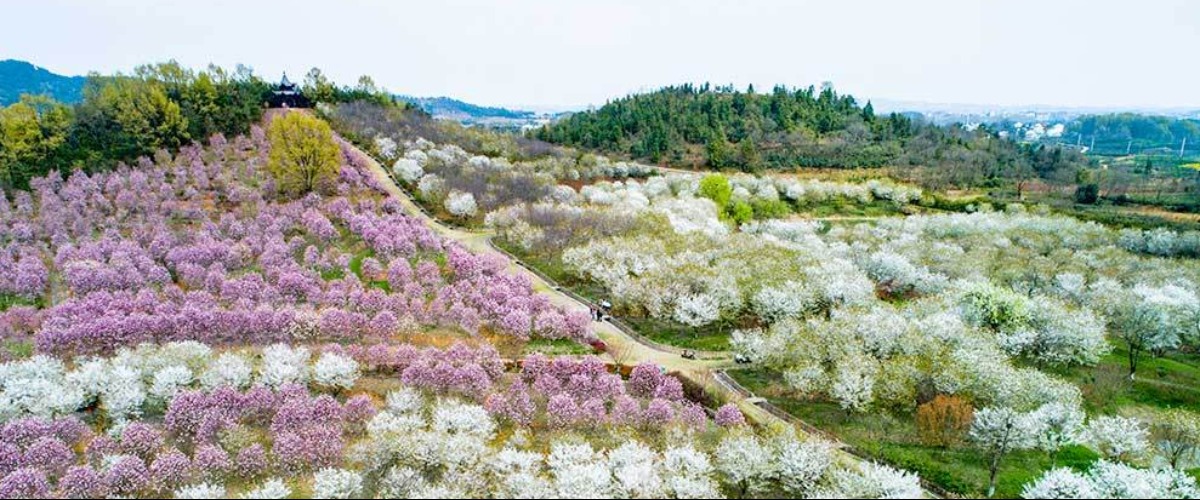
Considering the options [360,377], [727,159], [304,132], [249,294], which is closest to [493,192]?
[304,132]

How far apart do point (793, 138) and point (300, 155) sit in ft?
300

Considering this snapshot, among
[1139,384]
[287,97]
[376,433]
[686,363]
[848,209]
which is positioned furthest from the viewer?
[287,97]

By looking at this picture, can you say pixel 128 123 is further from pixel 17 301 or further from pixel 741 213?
pixel 741 213

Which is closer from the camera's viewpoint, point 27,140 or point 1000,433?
point 1000,433

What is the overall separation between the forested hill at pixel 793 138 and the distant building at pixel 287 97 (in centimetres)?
4785

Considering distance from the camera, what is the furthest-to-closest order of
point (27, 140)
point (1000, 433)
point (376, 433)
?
point (27, 140) → point (1000, 433) → point (376, 433)

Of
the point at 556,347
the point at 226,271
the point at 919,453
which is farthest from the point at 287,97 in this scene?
the point at 919,453

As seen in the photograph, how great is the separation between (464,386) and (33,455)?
17593 mm

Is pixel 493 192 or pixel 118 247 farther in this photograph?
pixel 493 192

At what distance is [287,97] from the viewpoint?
106 meters

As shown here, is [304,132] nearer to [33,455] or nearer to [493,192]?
[493,192]

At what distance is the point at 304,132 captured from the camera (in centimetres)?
6800

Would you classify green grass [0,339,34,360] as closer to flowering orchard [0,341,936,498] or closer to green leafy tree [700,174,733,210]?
flowering orchard [0,341,936,498]

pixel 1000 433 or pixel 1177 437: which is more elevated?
pixel 1000 433
